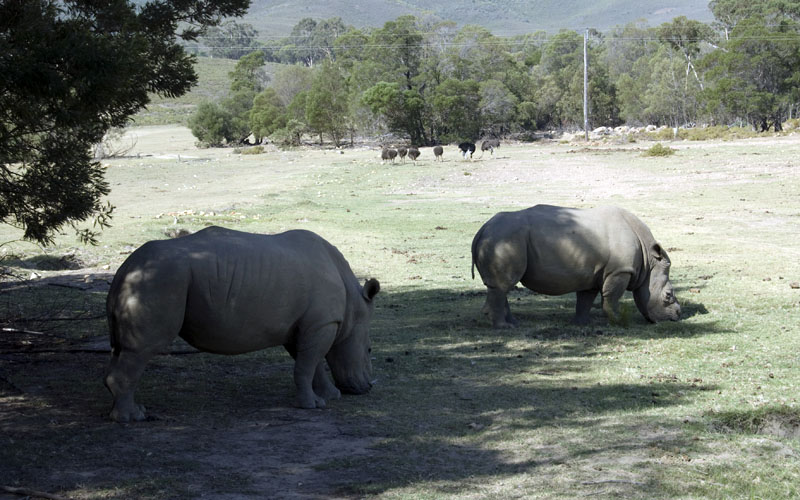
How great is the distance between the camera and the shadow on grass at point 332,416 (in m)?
6.73

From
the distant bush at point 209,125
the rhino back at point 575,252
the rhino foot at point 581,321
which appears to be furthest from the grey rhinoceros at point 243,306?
the distant bush at point 209,125

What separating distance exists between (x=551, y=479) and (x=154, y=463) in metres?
3.07

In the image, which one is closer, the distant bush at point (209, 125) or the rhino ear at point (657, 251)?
the rhino ear at point (657, 251)

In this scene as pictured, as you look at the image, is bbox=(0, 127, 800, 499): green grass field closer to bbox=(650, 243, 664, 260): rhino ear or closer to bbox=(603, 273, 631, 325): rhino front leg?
bbox=(603, 273, 631, 325): rhino front leg

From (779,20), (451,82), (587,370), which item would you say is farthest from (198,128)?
(587,370)

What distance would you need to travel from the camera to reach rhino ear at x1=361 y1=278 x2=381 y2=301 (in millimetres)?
9172

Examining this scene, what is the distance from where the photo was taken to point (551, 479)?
6.62 metres

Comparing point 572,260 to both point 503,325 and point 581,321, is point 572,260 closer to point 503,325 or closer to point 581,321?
point 581,321

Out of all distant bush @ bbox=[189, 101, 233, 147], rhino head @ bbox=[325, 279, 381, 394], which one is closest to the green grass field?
rhino head @ bbox=[325, 279, 381, 394]

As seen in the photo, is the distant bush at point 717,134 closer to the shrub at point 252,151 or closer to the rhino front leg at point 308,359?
the shrub at point 252,151

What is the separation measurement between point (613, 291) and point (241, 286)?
6368mm

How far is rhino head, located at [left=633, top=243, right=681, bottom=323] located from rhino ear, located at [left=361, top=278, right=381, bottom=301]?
528 cm

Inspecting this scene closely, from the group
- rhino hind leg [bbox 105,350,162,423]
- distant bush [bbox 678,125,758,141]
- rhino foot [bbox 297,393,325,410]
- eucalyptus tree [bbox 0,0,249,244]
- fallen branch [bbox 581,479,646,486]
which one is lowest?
fallen branch [bbox 581,479,646,486]

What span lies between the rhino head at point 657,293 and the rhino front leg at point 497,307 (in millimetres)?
1955
